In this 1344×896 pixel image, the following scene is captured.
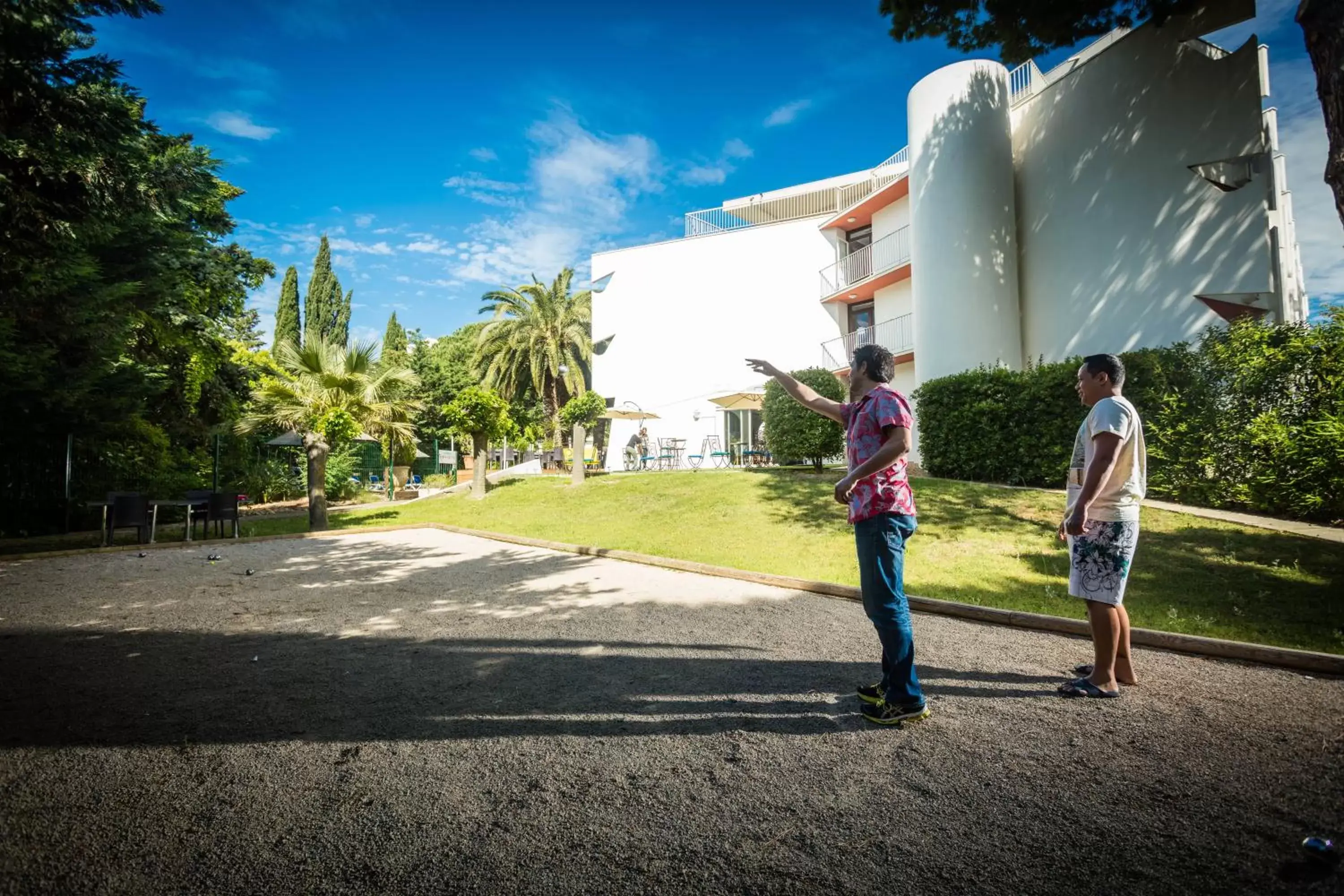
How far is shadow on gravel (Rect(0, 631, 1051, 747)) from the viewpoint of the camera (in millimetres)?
2857

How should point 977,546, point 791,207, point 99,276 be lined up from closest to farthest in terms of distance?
point 977,546 < point 99,276 < point 791,207

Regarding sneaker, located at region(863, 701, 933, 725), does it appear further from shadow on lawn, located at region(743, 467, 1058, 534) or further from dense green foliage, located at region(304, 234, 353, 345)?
dense green foliage, located at region(304, 234, 353, 345)

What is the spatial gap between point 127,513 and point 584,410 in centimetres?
1065

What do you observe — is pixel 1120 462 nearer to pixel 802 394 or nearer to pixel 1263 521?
pixel 802 394

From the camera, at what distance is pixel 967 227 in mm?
16031

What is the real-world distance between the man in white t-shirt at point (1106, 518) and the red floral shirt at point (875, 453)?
41.6 inches

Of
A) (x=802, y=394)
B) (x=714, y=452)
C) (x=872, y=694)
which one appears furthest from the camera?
(x=714, y=452)

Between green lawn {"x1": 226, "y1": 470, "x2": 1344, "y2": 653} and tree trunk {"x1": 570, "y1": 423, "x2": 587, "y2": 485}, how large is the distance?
2436mm

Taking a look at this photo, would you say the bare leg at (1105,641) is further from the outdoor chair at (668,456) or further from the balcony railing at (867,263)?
the outdoor chair at (668,456)

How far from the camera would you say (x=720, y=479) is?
14656 millimetres

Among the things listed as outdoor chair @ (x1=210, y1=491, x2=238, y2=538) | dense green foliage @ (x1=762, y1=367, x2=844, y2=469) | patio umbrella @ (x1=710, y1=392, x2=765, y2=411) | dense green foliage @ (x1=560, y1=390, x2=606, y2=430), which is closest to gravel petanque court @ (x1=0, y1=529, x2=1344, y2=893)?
outdoor chair @ (x1=210, y1=491, x2=238, y2=538)

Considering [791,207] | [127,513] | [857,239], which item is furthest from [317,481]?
[791,207]

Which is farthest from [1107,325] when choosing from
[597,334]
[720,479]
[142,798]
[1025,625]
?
[597,334]

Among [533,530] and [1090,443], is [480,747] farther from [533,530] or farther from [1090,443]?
[533,530]
